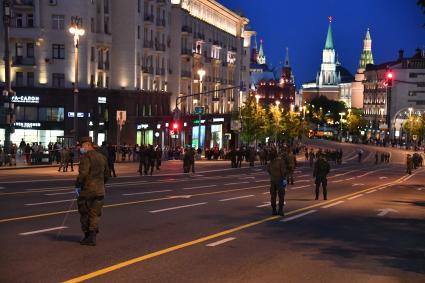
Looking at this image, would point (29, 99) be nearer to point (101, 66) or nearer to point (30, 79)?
point (30, 79)

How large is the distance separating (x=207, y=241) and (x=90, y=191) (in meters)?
2.88

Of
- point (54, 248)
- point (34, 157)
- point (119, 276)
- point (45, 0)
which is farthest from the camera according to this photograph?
point (45, 0)

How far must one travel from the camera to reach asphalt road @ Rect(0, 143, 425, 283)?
11.8 metres

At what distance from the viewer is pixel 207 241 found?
15258 mm

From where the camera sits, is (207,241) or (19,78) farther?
(19,78)

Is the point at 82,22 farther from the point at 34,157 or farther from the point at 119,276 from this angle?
the point at 119,276

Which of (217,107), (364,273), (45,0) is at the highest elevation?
(45,0)

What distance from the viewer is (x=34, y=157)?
48094mm

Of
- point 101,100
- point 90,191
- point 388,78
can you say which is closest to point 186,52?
point 101,100

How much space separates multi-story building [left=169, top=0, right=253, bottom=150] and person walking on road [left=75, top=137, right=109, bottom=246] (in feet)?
208

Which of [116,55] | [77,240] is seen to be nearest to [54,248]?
[77,240]

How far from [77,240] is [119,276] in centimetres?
348

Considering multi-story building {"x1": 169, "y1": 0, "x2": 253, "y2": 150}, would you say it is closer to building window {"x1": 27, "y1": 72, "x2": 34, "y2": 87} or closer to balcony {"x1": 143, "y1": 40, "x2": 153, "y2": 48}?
balcony {"x1": 143, "y1": 40, "x2": 153, "y2": 48}

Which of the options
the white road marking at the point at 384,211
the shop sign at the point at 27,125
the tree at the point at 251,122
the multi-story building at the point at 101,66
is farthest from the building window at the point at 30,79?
the white road marking at the point at 384,211
